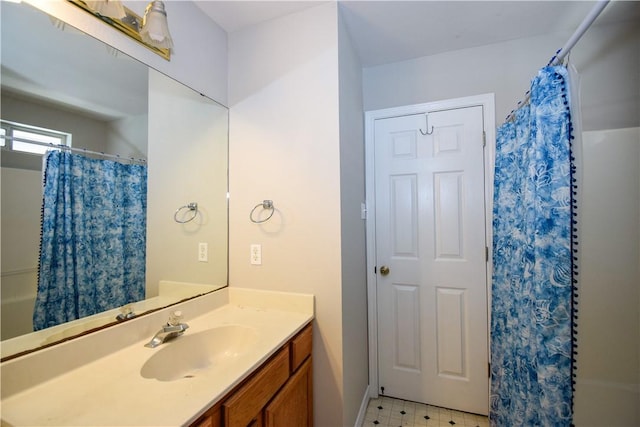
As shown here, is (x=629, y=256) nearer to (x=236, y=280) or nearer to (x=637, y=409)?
(x=637, y=409)

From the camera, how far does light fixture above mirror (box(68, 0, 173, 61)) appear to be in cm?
88

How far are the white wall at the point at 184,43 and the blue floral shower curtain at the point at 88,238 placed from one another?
0.49 m

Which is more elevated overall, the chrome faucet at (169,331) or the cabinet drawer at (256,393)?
the chrome faucet at (169,331)

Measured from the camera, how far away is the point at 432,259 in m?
1.86

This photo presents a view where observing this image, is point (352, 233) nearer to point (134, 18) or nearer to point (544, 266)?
point (544, 266)

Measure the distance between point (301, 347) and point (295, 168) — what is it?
925 mm

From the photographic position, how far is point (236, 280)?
1.54m

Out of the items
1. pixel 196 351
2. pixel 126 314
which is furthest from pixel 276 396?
pixel 126 314

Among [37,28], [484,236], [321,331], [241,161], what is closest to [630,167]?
[484,236]

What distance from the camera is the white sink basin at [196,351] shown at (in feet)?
3.26

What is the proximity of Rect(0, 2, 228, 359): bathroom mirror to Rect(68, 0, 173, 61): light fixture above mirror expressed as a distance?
10 cm

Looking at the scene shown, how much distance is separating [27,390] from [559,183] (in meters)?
1.94

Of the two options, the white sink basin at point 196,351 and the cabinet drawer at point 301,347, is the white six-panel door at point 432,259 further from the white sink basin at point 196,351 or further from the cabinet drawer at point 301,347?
the white sink basin at point 196,351

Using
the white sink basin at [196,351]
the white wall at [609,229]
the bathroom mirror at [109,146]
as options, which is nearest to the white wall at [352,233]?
the white sink basin at [196,351]
